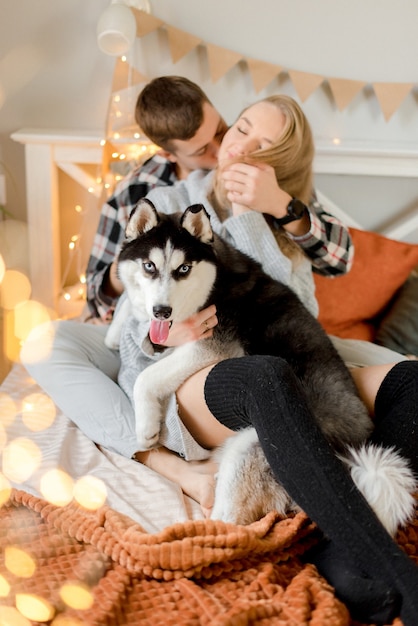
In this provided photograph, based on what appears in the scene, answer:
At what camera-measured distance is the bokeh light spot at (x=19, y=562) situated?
3.31 feet

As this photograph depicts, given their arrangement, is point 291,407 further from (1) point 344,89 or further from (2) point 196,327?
(1) point 344,89

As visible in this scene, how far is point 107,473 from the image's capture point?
1392mm

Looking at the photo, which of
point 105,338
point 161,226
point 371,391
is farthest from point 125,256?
point 371,391

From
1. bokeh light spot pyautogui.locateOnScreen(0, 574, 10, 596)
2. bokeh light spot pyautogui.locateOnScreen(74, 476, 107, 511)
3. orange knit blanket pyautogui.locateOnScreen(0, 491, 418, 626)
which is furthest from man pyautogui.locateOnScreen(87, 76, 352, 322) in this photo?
bokeh light spot pyautogui.locateOnScreen(0, 574, 10, 596)

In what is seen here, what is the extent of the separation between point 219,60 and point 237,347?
1.56 metres

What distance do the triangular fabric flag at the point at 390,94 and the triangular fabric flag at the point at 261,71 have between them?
428 mm

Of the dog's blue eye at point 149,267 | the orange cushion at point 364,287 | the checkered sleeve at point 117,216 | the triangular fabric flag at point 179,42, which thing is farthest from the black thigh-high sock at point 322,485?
the triangular fabric flag at point 179,42

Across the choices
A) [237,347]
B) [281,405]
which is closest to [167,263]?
[237,347]

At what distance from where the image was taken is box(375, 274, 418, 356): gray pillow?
7.41 feet

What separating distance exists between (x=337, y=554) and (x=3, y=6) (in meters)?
2.47

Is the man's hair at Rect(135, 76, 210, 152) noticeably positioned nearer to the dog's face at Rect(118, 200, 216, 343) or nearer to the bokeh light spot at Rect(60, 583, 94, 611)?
the dog's face at Rect(118, 200, 216, 343)

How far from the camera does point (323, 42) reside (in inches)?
99.0

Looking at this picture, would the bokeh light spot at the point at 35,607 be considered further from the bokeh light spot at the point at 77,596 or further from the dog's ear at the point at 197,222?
the dog's ear at the point at 197,222

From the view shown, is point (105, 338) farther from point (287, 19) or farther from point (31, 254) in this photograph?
point (287, 19)
